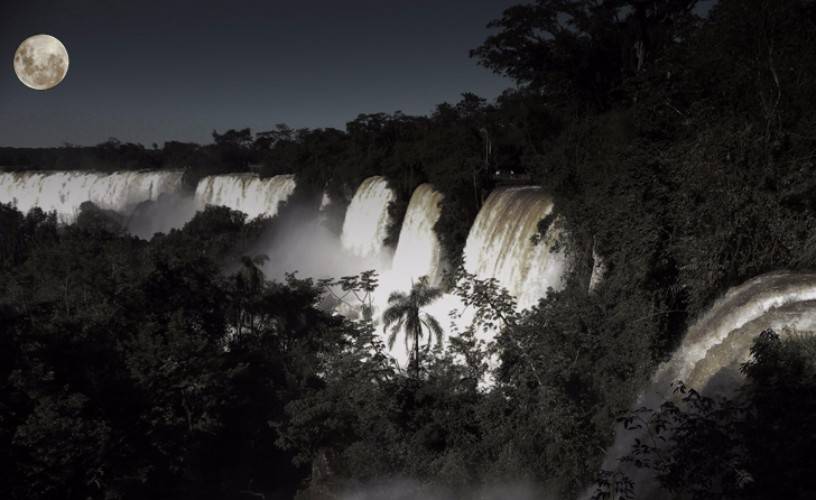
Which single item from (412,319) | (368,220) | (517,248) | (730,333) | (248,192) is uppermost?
(248,192)

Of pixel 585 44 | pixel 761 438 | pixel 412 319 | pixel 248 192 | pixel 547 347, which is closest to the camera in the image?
pixel 761 438

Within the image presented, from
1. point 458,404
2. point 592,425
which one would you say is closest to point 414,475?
point 458,404

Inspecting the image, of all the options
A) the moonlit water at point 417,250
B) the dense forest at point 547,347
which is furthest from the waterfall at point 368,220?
the dense forest at point 547,347

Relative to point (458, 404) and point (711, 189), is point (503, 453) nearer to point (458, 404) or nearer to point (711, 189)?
point (458, 404)

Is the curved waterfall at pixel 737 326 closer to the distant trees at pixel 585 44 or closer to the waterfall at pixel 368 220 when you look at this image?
the distant trees at pixel 585 44

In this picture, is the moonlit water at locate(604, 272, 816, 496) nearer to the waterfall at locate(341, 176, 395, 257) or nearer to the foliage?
the foliage

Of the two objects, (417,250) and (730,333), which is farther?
(417,250)

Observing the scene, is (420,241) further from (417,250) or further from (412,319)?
(412,319)

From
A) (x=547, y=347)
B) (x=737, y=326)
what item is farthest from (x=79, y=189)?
(x=737, y=326)
